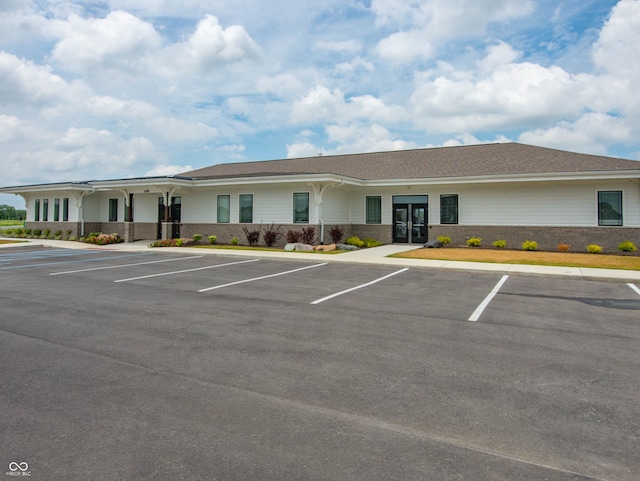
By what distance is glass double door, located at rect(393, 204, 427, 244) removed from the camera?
22844 millimetres

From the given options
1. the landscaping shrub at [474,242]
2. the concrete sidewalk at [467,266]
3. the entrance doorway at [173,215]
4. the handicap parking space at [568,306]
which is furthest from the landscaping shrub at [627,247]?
the entrance doorway at [173,215]

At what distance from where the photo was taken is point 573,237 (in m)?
19.4

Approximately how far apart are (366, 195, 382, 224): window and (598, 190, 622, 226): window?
404 inches

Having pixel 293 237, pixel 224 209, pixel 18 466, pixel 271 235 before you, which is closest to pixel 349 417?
pixel 18 466

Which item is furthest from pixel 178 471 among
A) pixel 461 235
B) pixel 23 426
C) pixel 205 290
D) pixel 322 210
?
pixel 461 235

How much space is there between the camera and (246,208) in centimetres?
2405

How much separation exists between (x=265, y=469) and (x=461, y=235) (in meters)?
20.3

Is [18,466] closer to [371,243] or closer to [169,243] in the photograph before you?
[371,243]

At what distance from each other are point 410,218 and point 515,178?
576 centimetres

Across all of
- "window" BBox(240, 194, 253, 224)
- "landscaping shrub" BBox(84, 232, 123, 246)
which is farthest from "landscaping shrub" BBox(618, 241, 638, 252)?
"landscaping shrub" BBox(84, 232, 123, 246)

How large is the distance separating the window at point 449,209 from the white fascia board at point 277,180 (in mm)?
4345

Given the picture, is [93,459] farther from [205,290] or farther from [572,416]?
[205,290]

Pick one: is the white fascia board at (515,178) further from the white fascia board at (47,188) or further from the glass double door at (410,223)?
the white fascia board at (47,188)

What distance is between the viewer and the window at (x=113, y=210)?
2959 cm
